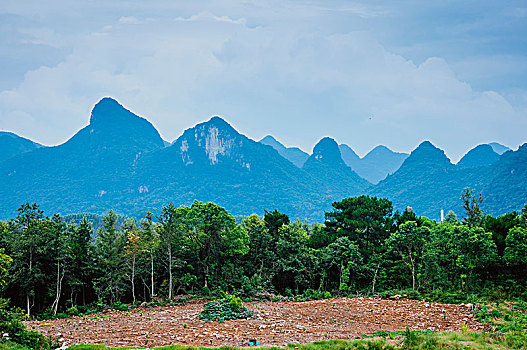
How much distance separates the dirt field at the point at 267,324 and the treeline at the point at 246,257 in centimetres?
313

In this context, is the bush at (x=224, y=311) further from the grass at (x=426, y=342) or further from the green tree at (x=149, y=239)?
the green tree at (x=149, y=239)

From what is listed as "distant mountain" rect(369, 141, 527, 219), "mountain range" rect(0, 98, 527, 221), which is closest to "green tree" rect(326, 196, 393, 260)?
"distant mountain" rect(369, 141, 527, 219)

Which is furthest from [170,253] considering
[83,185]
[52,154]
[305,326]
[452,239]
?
[52,154]

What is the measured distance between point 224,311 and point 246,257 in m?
9.98

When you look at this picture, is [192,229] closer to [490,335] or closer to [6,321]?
[6,321]

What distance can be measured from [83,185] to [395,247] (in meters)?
176

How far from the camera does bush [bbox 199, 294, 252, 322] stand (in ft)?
52.1

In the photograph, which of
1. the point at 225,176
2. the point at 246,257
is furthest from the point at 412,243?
the point at 225,176

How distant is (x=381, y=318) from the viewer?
15852 mm

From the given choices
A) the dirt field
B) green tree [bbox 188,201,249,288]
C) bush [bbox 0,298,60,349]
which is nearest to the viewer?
bush [bbox 0,298,60,349]

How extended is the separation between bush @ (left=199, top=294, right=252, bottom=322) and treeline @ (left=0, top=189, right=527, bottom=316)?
5953 millimetres

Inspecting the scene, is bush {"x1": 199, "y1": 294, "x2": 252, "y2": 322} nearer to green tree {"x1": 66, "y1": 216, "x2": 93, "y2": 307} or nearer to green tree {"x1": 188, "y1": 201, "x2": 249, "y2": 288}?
green tree {"x1": 188, "y1": 201, "x2": 249, "y2": 288}

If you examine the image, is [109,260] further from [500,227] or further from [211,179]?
[211,179]

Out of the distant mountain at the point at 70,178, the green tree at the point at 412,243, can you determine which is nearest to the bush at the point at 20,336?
the green tree at the point at 412,243
